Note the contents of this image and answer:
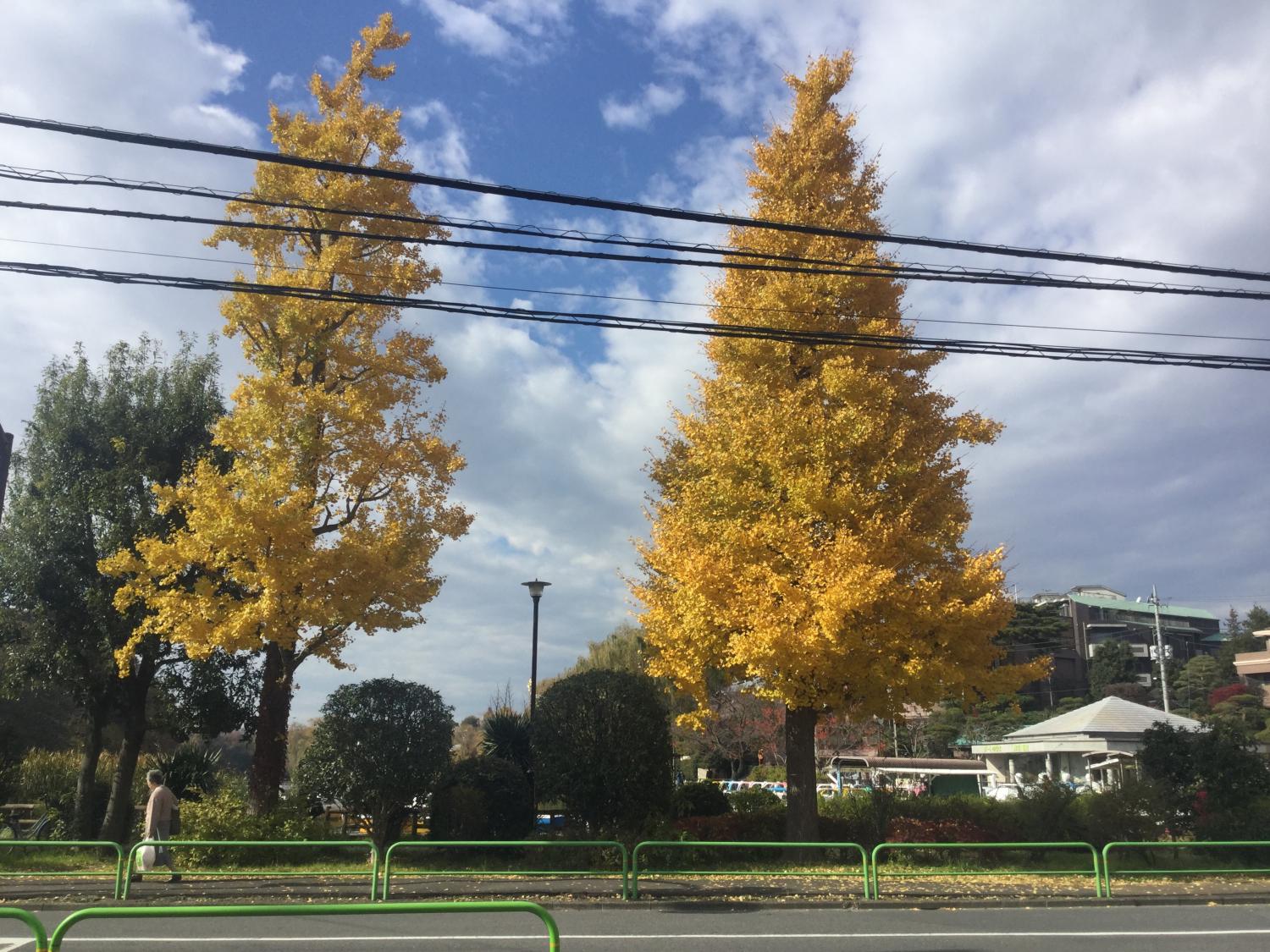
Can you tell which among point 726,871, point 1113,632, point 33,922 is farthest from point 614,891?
point 1113,632

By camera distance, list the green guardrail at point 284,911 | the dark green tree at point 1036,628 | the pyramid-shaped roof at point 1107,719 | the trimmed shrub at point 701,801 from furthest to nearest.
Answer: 1. the dark green tree at point 1036,628
2. the pyramid-shaped roof at point 1107,719
3. the trimmed shrub at point 701,801
4. the green guardrail at point 284,911

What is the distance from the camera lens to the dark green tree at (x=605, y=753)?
1515cm

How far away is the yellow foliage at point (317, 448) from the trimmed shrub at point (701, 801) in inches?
284

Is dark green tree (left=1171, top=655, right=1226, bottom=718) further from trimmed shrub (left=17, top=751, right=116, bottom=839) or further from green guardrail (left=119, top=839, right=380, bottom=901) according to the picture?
green guardrail (left=119, top=839, right=380, bottom=901)

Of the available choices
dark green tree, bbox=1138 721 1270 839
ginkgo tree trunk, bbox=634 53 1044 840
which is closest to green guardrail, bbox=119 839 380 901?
ginkgo tree trunk, bbox=634 53 1044 840

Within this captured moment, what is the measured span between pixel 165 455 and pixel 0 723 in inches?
487

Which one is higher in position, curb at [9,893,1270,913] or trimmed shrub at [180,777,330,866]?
trimmed shrub at [180,777,330,866]

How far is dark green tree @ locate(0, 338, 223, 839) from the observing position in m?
18.6

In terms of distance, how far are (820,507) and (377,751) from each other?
8.39 m

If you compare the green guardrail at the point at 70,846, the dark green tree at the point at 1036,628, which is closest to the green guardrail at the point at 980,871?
the green guardrail at the point at 70,846

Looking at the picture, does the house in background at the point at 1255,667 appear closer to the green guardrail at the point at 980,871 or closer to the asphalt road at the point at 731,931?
the green guardrail at the point at 980,871

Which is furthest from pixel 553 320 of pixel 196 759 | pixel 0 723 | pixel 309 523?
pixel 0 723

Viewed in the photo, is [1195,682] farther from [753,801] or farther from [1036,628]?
[753,801]

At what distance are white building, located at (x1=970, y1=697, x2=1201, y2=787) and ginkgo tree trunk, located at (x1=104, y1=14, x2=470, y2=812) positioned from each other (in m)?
21.1
